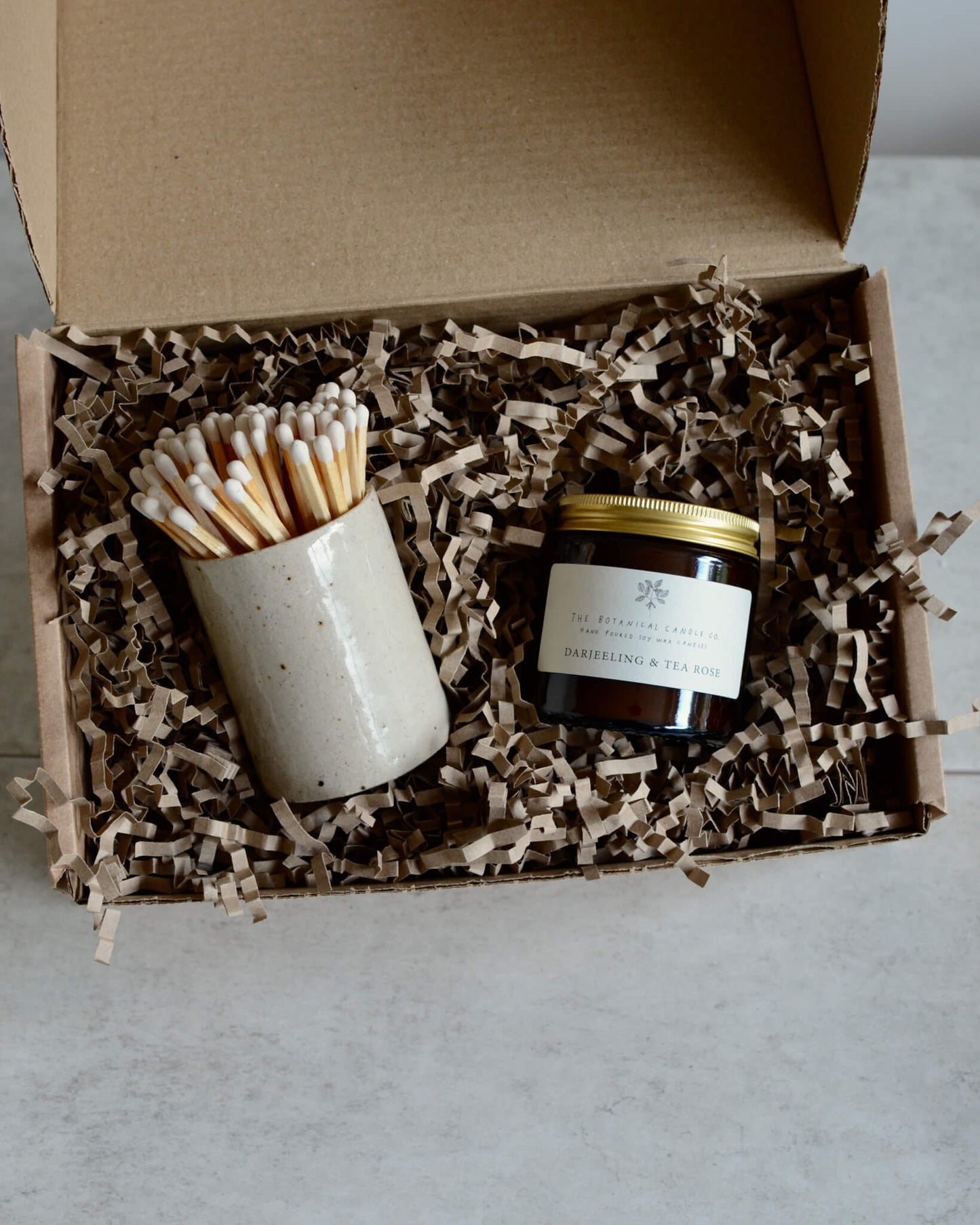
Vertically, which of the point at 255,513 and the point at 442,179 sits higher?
the point at 442,179

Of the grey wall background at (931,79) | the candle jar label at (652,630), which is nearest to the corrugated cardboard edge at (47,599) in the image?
the candle jar label at (652,630)

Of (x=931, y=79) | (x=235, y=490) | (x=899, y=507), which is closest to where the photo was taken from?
(x=235, y=490)

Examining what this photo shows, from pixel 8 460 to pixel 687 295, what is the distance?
0.50 m

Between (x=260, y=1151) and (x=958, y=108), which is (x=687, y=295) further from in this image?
(x=260, y=1151)

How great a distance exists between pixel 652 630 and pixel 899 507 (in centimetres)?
18

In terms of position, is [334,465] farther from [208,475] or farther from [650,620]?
[650,620]

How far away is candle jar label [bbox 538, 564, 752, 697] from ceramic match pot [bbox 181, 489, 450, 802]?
0.10m

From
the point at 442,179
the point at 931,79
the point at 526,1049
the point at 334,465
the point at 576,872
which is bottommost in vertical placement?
the point at 526,1049

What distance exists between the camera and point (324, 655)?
0.58 m

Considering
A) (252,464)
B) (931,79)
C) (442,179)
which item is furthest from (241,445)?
(931,79)

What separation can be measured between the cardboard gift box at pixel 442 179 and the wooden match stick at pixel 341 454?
0.41 feet

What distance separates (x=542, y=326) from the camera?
68 cm

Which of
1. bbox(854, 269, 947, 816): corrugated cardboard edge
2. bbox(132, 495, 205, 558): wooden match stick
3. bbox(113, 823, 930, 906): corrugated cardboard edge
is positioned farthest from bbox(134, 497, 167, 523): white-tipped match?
bbox(854, 269, 947, 816): corrugated cardboard edge

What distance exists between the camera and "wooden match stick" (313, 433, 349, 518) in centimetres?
53
